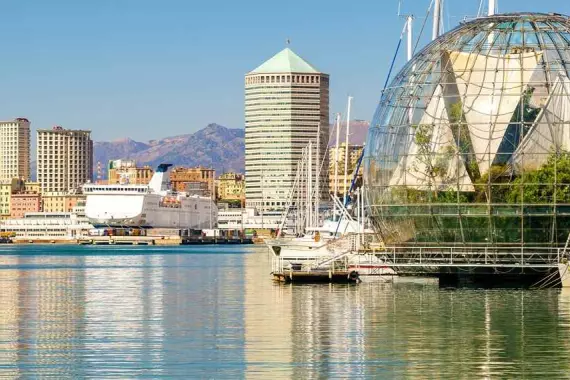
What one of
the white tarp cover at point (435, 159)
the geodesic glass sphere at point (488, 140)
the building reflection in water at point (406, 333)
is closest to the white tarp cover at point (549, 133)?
the geodesic glass sphere at point (488, 140)

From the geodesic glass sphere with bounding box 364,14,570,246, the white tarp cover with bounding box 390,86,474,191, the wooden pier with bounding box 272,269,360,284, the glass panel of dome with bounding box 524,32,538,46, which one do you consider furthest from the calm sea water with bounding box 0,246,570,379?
the glass panel of dome with bounding box 524,32,538,46

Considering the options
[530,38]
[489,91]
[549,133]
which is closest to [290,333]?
[549,133]

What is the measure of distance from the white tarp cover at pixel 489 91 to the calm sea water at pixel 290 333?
688cm

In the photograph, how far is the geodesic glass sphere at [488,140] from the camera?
66.4m

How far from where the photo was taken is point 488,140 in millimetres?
66812

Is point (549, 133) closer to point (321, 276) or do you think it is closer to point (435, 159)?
point (435, 159)

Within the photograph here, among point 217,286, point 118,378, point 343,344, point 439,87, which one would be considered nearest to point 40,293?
point 217,286

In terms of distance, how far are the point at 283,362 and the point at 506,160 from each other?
32.3m

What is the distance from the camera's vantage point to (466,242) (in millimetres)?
67875

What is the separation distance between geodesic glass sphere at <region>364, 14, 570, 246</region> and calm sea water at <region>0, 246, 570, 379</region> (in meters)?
3.66

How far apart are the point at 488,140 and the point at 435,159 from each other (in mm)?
2595

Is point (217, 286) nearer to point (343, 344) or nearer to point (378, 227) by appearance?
point (378, 227)

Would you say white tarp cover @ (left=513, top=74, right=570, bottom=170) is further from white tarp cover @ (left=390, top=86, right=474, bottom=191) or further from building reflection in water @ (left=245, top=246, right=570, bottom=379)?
building reflection in water @ (left=245, top=246, right=570, bottom=379)

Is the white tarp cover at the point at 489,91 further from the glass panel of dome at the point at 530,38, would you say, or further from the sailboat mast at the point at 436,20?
the sailboat mast at the point at 436,20
